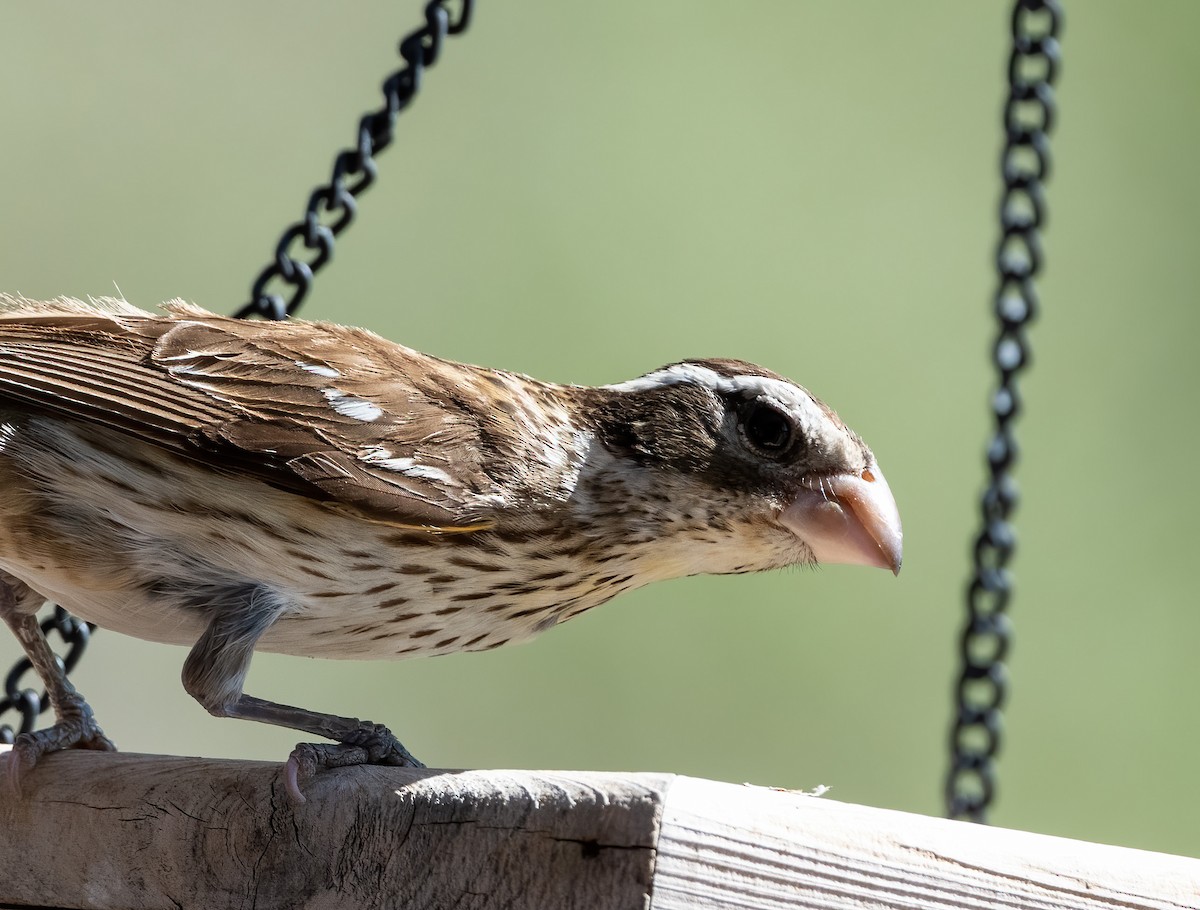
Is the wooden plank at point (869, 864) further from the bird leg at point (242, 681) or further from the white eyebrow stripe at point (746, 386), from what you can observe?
the white eyebrow stripe at point (746, 386)

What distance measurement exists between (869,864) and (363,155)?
204 centimetres

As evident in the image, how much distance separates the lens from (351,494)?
2.94 meters

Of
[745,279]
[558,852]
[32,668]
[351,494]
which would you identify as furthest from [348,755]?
[745,279]

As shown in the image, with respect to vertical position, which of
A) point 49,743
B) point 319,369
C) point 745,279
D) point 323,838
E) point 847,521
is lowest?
point 323,838

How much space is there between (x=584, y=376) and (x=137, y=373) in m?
3.99

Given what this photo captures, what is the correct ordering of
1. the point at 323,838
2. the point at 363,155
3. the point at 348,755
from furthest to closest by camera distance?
the point at 363,155 < the point at 348,755 < the point at 323,838

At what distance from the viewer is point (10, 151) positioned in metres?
7.83

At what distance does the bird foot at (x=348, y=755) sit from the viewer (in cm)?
249

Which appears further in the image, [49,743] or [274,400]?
[274,400]

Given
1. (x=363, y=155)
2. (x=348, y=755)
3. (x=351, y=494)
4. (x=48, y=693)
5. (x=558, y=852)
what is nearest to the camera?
(x=558, y=852)

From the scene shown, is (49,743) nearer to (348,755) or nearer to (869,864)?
(348,755)

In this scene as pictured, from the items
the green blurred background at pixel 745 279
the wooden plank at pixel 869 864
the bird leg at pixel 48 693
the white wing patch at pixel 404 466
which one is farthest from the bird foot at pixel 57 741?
the green blurred background at pixel 745 279

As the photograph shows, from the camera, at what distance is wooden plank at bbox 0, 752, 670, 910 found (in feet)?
7.26

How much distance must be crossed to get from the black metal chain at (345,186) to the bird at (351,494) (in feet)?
0.98
